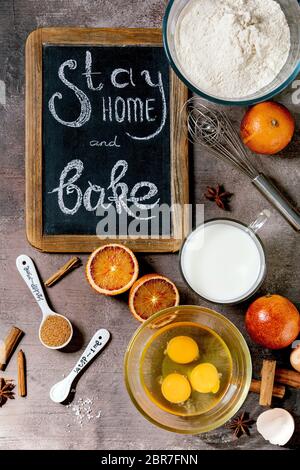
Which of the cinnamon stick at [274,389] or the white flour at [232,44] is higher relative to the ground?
the white flour at [232,44]

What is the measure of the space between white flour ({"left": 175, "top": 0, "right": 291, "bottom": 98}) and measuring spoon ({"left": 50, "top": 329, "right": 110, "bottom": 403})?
644 millimetres

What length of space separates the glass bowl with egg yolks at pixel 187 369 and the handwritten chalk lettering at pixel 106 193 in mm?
279

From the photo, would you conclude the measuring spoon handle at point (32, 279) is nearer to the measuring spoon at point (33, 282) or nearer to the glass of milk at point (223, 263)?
the measuring spoon at point (33, 282)

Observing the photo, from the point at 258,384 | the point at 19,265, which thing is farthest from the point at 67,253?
the point at 258,384

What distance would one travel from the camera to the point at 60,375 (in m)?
1.39

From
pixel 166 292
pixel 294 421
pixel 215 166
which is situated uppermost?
pixel 215 166

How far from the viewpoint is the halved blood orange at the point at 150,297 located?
4.37ft

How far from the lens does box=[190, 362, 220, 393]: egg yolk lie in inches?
51.3

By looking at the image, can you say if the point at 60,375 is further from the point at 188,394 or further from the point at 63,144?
the point at 63,144

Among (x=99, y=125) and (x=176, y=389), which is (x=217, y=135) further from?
(x=176, y=389)

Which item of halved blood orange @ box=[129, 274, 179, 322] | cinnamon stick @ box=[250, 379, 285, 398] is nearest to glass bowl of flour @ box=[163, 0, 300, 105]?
halved blood orange @ box=[129, 274, 179, 322]

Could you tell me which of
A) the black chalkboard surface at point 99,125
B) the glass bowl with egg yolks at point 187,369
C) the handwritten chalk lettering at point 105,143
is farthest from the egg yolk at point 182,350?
the handwritten chalk lettering at point 105,143

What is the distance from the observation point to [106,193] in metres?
1.39

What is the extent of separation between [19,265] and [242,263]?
0.54 metres
